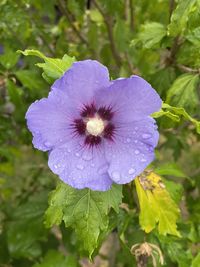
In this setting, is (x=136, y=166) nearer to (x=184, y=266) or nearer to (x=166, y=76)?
(x=184, y=266)

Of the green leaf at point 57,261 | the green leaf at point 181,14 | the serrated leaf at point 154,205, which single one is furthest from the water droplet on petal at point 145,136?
the green leaf at point 57,261

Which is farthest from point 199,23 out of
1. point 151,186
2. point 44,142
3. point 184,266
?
point 184,266

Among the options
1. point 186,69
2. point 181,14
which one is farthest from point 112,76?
point 181,14

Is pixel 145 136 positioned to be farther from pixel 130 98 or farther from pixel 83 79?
pixel 83 79

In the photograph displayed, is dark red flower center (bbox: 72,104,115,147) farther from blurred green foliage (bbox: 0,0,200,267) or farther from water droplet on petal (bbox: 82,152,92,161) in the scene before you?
blurred green foliage (bbox: 0,0,200,267)

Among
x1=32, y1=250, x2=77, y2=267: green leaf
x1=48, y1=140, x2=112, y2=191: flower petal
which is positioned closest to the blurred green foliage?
x1=32, y1=250, x2=77, y2=267: green leaf

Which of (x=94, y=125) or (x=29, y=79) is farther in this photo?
(x=29, y=79)
